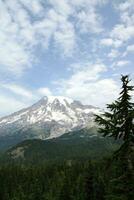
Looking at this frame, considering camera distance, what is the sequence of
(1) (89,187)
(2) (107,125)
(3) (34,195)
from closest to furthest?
1. (2) (107,125)
2. (1) (89,187)
3. (3) (34,195)

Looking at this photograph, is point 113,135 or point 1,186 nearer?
point 113,135

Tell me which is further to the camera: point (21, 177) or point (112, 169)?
point (21, 177)

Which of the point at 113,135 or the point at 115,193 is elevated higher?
the point at 113,135

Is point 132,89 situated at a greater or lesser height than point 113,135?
greater

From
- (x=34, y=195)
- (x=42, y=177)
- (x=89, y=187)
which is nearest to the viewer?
(x=89, y=187)

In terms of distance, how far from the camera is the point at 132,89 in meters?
18.2

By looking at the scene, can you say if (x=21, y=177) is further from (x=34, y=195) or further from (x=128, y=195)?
(x=128, y=195)

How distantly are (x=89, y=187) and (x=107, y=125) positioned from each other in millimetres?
47856

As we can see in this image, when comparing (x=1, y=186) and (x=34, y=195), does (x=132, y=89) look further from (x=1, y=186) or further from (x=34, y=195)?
(x=1, y=186)

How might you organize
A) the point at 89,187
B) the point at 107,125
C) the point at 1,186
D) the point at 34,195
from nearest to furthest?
the point at 107,125 → the point at 89,187 → the point at 34,195 → the point at 1,186

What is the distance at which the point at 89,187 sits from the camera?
63.6 metres

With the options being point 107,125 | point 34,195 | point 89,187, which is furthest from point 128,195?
point 34,195

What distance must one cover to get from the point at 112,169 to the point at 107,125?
282 cm

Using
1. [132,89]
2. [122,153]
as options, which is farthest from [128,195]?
[132,89]
